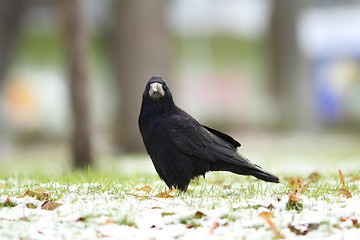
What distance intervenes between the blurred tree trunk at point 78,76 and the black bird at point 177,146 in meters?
6.44

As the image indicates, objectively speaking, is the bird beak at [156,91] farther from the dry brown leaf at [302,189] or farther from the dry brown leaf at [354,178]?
the dry brown leaf at [354,178]

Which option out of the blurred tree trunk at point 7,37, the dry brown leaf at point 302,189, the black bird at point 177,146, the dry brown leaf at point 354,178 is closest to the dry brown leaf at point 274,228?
the dry brown leaf at point 302,189

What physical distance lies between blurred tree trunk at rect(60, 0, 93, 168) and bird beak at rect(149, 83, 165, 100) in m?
6.55

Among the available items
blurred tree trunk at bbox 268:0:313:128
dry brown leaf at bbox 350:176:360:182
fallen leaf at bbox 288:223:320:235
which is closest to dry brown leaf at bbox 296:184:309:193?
fallen leaf at bbox 288:223:320:235

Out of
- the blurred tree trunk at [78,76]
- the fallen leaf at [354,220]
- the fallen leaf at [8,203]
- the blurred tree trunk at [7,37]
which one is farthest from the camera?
the blurred tree trunk at [7,37]

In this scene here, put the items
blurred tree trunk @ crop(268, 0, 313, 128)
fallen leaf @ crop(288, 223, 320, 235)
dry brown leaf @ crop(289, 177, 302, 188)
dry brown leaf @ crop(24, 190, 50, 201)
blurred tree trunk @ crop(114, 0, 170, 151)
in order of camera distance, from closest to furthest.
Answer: fallen leaf @ crop(288, 223, 320, 235) < dry brown leaf @ crop(24, 190, 50, 201) < dry brown leaf @ crop(289, 177, 302, 188) < blurred tree trunk @ crop(114, 0, 170, 151) < blurred tree trunk @ crop(268, 0, 313, 128)

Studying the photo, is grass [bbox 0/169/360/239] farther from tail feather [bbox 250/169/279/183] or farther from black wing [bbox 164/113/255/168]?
black wing [bbox 164/113/255/168]

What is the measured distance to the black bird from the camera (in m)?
5.79

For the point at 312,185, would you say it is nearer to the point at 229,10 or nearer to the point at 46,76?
the point at 46,76

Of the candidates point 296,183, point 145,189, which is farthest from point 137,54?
point 145,189

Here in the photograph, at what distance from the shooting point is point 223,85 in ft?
92.8

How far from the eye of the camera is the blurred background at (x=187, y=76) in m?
13.4

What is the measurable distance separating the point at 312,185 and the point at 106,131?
17.4m

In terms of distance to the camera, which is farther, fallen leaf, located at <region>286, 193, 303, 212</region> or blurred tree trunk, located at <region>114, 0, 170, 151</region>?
blurred tree trunk, located at <region>114, 0, 170, 151</region>
